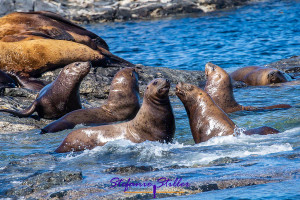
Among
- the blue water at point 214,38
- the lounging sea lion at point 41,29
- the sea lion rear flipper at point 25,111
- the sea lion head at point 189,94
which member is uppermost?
the lounging sea lion at point 41,29

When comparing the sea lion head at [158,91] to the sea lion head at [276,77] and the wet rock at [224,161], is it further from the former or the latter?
the sea lion head at [276,77]

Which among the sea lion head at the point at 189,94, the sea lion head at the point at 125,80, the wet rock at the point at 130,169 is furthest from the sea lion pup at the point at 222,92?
the wet rock at the point at 130,169

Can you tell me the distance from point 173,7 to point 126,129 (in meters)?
26.2

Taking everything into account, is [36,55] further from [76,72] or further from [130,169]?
[130,169]

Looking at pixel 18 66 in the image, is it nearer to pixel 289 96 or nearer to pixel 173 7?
pixel 289 96

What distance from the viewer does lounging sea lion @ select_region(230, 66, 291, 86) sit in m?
12.8

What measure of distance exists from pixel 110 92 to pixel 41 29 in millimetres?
4770

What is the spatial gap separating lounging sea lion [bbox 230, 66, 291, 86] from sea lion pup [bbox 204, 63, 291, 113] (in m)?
3.52

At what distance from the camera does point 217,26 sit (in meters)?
26.8

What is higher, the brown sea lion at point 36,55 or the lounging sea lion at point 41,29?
the lounging sea lion at point 41,29

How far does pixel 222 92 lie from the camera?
938cm

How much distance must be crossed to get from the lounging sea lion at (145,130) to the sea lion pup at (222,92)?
2305 mm

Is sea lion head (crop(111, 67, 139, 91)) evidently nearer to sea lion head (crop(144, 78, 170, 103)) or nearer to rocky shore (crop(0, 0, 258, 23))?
sea lion head (crop(144, 78, 170, 103))

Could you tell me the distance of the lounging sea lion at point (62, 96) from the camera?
9.97 meters
